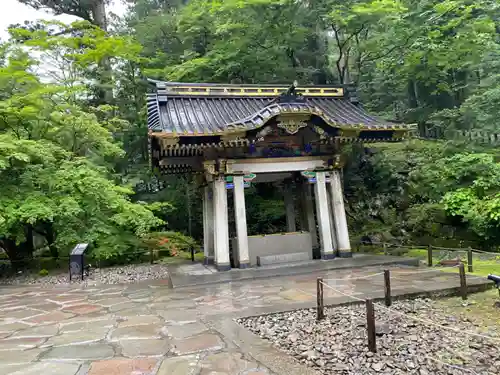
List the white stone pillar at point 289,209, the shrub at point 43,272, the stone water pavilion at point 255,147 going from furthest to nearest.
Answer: the white stone pillar at point 289,209
the shrub at point 43,272
the stone water pavilion at point 255,147

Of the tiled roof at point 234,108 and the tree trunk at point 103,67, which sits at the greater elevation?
the tree trunk at point 103,67

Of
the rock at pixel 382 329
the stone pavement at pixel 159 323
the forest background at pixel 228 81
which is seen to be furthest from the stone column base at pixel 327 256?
the rock at pixel 382 329

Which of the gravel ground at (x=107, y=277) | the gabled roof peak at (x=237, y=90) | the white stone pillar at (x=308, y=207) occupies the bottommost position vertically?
the gravel ground at (x=107, y=277)

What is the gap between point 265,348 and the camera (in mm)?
4531

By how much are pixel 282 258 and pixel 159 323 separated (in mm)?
5885

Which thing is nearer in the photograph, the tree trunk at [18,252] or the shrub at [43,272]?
the shrub at [43,272]

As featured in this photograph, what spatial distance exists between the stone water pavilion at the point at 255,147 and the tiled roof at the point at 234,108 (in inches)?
1.2

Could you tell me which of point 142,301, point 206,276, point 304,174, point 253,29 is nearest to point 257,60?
point 253,29

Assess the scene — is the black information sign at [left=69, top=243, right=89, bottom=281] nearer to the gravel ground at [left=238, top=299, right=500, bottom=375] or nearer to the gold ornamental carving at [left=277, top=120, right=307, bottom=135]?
the gold ornamental carving at [left=277, top=120, right=307, bottom=135]

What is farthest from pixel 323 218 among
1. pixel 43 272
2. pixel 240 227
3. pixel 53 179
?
pixel 43 272

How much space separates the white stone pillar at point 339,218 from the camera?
11.5 m

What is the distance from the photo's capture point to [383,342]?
4.70 meters

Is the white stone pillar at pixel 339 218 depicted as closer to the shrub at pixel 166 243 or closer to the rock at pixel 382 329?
the shrub at pixel 166 243

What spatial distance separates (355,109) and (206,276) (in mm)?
7581
